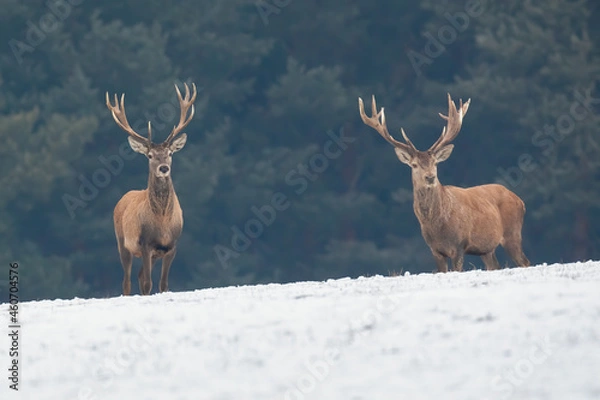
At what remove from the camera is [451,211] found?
1360 cm

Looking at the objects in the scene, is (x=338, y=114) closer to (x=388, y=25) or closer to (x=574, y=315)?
(x=388, y=25)

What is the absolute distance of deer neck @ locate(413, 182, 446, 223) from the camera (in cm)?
1341

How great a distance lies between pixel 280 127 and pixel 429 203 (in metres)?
20.8

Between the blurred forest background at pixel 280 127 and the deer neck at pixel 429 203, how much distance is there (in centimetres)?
1652

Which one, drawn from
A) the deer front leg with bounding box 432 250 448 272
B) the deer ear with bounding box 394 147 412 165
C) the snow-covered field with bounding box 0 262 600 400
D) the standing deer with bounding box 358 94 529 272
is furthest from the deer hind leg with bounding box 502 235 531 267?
the snow-covered field with bounding box 0 262 600 400

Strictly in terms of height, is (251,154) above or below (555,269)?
above

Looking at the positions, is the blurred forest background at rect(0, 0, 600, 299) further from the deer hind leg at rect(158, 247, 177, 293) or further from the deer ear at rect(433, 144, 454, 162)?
the deer ear at rect(433, 144, 454, 162)

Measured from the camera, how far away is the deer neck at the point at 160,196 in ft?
44.5

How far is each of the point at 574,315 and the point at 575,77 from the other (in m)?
24.5

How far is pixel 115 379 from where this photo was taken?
8141mm

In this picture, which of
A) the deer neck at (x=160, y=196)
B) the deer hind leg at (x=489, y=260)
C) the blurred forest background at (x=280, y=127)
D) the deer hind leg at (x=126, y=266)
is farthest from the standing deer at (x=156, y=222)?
the blurred forest background at (x=280, y=127)

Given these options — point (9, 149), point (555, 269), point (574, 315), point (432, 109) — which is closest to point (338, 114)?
point (432, 109)

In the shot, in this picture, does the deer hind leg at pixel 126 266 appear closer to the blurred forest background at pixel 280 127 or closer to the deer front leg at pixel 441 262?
the deer front leg at pixel 441 262

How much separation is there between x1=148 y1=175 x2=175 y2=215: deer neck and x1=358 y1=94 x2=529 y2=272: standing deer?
1996 mm
